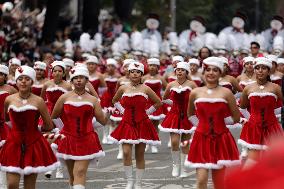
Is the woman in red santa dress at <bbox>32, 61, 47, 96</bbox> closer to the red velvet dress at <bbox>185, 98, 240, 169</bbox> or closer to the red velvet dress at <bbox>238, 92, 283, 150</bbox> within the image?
the red velvet dress at <bbox>238, 92, 283, 150</bbox>

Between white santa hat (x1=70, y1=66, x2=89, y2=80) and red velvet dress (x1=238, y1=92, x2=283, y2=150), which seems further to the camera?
red velvet dress (x1=238, y1=92, x2=283, y2=150)

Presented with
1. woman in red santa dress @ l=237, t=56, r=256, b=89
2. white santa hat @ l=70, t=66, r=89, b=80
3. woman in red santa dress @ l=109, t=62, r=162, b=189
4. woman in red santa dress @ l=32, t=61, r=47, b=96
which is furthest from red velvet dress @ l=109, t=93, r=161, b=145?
woman in red santa dress @ l=237, t=56, r=256, b=89

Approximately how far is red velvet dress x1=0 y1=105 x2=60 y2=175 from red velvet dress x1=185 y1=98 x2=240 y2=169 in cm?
150

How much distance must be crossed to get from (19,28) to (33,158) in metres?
21.9

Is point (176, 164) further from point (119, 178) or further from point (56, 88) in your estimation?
point (56, 88)

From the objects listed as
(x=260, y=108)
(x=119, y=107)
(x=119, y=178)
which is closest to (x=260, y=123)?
(x=260, y=108)

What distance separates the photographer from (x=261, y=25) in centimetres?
7206

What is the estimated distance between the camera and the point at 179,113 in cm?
1365

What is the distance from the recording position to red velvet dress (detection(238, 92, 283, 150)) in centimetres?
1105

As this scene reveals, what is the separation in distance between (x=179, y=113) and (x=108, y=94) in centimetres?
550

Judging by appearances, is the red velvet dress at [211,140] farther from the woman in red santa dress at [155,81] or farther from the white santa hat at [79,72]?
the woman in red santa dress at [155,81]

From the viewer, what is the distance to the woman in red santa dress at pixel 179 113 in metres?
13.4

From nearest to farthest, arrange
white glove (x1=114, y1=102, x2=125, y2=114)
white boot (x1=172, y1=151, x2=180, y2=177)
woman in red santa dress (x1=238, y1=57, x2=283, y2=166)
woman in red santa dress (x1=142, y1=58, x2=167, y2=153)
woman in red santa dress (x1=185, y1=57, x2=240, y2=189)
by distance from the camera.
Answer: woman in red santa dress (x1=185, y1=57, x2=240, y2=189), woman in red santa dress (x1=238, y1=57, x2=283, y2=166), white glove (x1=114, y1=102, x2=125, y2=114), white boot (x1=172, y1=151, x2=180, y2=177), woman in red santa dress (x1=142, y1=58, x2=167, y2=153)

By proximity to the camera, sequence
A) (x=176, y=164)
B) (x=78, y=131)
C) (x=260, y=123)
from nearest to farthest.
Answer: (x=78, y=131), (x=260, y=123), (x=176, y=164)
